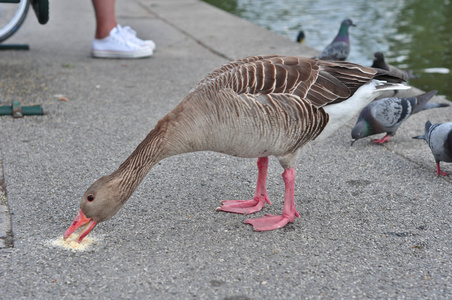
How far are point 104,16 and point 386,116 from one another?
13.1 feet

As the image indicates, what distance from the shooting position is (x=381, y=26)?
421 inches

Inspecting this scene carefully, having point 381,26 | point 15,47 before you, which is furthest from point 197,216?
point 381,26

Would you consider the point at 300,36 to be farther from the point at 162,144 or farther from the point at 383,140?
the point at 162,144

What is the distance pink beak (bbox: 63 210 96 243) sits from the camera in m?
3.12

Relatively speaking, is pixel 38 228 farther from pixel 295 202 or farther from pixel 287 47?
pixel 287 47

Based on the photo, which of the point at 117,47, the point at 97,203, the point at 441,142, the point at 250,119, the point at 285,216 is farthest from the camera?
the point at 117,47

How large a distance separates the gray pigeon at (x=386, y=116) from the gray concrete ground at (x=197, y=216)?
16cm

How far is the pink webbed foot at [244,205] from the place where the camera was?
3.70m

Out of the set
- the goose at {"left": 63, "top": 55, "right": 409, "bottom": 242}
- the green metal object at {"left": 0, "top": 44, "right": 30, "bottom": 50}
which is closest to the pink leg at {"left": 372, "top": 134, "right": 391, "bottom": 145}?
the goose at {"left": 63, "top": 55, "right": 409, "bottom": 242}

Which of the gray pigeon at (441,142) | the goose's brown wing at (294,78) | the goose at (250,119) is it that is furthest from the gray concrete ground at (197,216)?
the goose's brown wing at (294,78)

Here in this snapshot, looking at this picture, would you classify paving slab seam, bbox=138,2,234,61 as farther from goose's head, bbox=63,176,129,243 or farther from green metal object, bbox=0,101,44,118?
goose's head, bbox=63,176,129,243

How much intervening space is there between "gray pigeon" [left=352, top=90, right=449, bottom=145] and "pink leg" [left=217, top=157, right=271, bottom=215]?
141cm

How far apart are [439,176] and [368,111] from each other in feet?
3.14

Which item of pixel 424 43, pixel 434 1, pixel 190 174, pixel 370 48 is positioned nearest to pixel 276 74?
pixel 190 174
